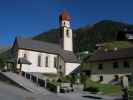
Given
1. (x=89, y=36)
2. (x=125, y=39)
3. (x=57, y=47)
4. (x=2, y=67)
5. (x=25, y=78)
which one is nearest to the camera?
(x=25, y=78)

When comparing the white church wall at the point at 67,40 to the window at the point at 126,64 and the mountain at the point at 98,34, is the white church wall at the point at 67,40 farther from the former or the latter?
the mountain at the point at 98,34

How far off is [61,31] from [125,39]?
40655 millimetres

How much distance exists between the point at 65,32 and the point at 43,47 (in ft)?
34.4

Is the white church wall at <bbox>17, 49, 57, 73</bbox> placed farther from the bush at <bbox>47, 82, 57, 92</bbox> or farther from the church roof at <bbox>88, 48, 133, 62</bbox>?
the bush at <bbox>47, 82, 57, 92</bbox>

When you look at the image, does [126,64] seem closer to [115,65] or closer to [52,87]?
[115,65]

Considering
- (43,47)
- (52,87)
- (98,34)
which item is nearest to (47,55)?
(43,47)

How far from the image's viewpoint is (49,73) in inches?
2581

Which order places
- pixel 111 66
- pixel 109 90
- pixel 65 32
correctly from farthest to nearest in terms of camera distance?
pixel 65 32 < pixel 111 66 < pixel 109 90

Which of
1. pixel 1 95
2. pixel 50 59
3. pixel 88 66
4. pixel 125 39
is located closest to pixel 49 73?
pixel 50 59

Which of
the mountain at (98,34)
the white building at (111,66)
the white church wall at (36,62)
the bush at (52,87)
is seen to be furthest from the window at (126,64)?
the mountain at (98,34)

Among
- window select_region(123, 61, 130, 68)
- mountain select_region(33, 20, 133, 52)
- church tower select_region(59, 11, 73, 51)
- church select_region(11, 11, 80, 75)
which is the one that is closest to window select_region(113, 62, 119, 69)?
window select_region(123, 61, 130, 68)

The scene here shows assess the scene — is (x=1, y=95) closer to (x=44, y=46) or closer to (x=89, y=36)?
(x=44, y=46)

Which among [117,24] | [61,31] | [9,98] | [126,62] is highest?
[117,24]

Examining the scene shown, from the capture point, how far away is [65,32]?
251 ft
